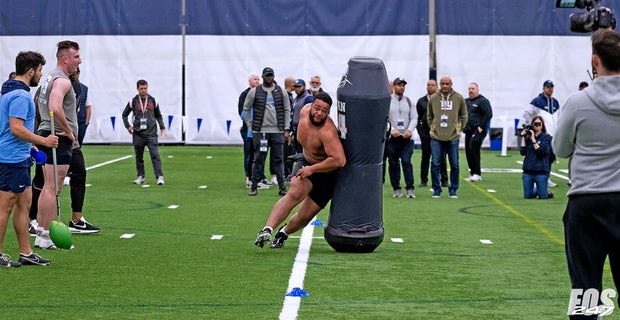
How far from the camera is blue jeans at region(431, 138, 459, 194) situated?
749 inches

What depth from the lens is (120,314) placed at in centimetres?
831

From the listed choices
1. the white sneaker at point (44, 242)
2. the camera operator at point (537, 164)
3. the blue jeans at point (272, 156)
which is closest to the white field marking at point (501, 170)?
the camera operator at point (537, 164)

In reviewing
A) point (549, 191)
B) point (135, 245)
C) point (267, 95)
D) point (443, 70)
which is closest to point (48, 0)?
point (443, 70)

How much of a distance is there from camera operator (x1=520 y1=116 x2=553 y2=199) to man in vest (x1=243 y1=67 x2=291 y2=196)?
3943 millimetres

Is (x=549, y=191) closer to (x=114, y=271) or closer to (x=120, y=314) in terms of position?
(x=114, y=271)

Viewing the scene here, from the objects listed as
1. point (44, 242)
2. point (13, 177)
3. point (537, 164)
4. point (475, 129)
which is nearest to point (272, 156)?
point (537, 164)

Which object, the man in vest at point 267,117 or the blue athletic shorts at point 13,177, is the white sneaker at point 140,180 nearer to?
the man in vest at point 267,117

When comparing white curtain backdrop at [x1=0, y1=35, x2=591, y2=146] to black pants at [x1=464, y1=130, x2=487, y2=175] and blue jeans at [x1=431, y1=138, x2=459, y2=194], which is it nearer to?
black pants at [x1=464, y1=130, x2=487, y2=175]

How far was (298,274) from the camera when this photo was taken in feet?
33.7

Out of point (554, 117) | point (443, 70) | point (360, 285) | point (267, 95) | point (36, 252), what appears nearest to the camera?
point (360, 285)

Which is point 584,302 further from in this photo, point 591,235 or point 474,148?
point 474,148

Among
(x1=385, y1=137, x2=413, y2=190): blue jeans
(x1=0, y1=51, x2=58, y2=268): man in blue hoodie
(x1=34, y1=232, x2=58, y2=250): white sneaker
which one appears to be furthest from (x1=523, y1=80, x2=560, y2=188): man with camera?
(x1=0, y1=51, x2=58, y2=268): man in blue hoodie

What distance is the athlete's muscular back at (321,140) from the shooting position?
1163 centimetres

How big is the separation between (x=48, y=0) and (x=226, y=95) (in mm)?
6057
